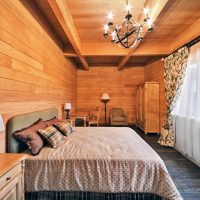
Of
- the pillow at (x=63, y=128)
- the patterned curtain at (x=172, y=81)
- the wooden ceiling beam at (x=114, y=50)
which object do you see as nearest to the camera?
the pillow at (x=63, y=128)

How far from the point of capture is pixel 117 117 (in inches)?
→ 271

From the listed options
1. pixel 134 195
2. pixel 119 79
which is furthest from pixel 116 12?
pixel 119 79

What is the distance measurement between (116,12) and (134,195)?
289 centimetres

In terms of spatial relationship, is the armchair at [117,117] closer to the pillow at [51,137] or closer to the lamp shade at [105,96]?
the lamp shade at [105,96]

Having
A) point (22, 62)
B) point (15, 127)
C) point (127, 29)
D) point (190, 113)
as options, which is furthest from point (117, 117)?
point (15, 127)

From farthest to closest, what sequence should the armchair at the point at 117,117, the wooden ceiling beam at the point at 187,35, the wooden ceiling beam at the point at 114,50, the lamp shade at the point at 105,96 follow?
the lamp shade at the point at 105,96 < the armchair at the point at 117,117 < the wooden ceiling beam at the point at 114,50 < the wooden ceiling beam at the point at 187,35

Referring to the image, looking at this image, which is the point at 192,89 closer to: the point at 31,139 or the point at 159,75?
the point at 159,75

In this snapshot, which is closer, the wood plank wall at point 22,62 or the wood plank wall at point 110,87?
the wood plank wall at point 22,62

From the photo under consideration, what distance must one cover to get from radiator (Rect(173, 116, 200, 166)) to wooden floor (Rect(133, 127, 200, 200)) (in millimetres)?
136

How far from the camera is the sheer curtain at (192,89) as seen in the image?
3340 mm

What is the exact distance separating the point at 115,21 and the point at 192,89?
2.09 meters

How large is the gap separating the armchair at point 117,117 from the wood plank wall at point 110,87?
0.34 meters

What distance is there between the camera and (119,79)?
7527 mm

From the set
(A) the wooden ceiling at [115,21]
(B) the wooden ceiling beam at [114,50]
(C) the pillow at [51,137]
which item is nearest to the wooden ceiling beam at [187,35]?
(A) the wooden ceiling at [115,21]
